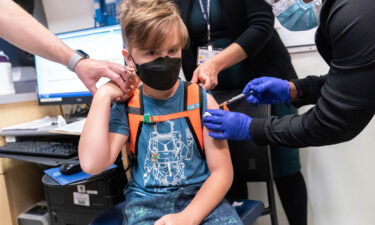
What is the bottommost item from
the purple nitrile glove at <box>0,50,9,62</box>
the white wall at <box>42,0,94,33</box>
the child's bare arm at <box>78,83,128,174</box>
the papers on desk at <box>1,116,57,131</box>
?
the papers on desk at <box>1,116,57,131</box>

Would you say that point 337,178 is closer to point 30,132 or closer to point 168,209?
point 168,209

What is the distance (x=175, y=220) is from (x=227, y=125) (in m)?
0.35

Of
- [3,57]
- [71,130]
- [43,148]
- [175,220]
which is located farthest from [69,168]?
[3,57]

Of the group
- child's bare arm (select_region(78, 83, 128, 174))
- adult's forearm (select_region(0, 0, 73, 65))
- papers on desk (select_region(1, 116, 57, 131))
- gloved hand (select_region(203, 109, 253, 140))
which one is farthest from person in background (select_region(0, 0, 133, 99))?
papers on desk (select_region(1, 116, 57, 131))

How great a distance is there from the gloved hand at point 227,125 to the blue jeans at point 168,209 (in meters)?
0.22

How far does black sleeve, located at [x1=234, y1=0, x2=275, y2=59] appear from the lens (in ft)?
3.96

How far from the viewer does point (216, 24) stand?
1304 millimetres

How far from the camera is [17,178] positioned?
5.68ft

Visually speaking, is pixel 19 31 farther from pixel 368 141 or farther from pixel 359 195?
pixel 359 195

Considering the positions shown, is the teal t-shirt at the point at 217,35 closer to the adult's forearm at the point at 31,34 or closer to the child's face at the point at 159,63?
the child's face at the point at 159,63

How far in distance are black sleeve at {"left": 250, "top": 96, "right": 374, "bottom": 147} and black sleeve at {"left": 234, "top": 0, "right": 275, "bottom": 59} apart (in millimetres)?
402

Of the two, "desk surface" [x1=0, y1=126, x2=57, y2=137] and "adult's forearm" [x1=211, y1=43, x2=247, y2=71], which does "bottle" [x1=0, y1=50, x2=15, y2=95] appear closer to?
"desk surface" [x1=0, y1=126, x2=57, y2=137]

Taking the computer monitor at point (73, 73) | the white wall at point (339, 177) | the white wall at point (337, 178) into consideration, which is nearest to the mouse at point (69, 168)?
the computer monitor at point (73, 73)

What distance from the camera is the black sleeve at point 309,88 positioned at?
118 cm
